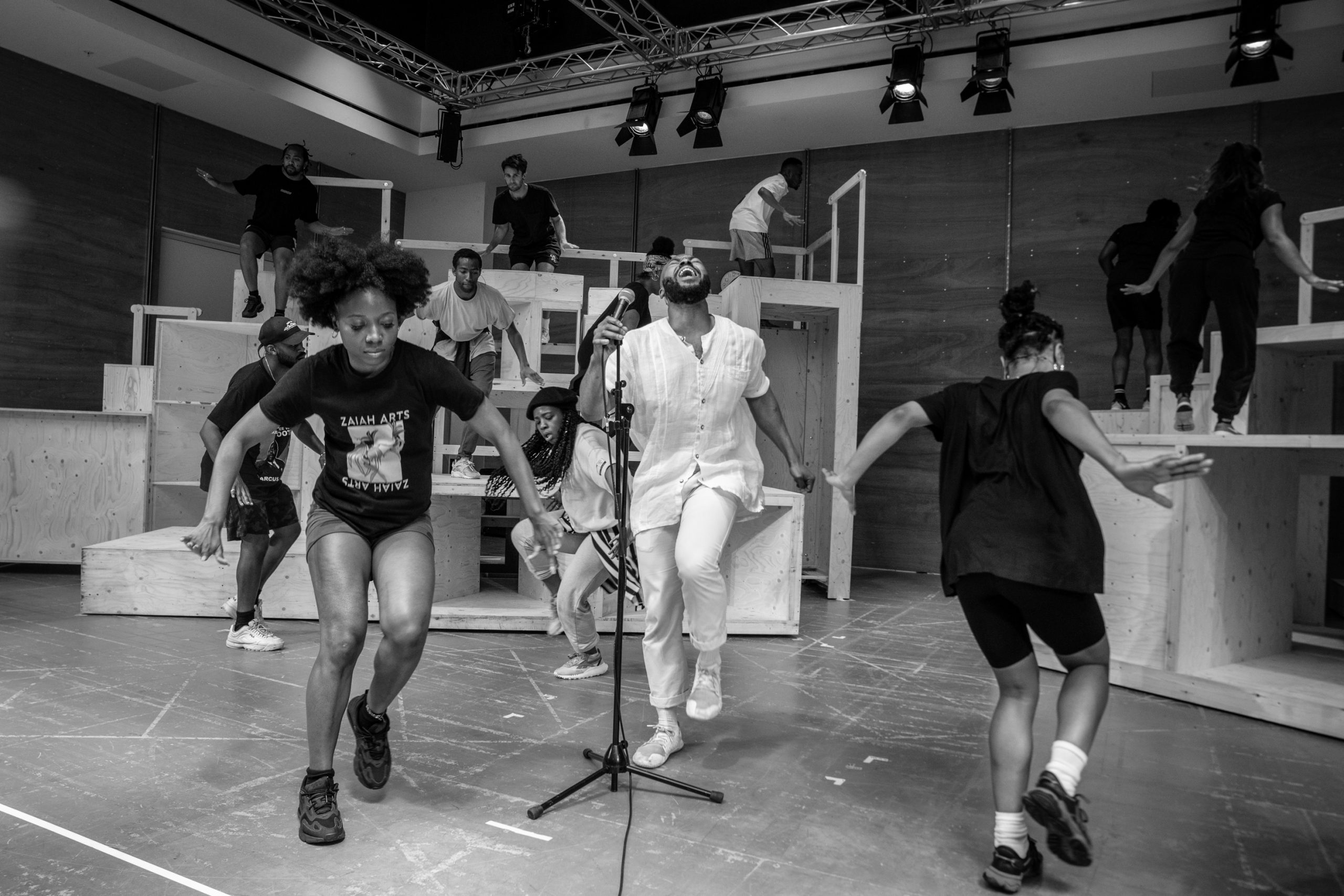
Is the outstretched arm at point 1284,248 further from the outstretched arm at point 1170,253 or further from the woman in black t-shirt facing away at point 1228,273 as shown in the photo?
the outstretched arm at point 1170,253

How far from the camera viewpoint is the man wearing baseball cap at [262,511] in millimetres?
5371

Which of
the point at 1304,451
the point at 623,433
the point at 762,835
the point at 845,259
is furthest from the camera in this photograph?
the point at 845,259

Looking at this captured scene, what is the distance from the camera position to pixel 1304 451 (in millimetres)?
5746

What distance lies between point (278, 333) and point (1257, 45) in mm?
7805

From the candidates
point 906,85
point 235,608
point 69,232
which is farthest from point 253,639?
point 906,85

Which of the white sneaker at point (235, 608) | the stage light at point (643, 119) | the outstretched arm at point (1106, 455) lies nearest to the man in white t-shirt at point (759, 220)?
the stage light at point (643, 119)

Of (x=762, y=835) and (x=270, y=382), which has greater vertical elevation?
(x=270, y=382)

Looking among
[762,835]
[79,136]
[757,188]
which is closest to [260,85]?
[79,136]

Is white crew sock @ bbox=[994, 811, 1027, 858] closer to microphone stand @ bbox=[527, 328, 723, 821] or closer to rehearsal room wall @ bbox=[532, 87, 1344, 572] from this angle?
microphone stand @ bbox=[527, 328, 723, 821]

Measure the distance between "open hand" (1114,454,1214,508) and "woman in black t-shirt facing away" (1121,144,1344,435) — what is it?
287cm

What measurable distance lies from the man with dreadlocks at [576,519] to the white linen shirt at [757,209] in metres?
4.81

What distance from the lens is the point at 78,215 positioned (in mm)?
10086

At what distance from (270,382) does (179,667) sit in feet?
5.27

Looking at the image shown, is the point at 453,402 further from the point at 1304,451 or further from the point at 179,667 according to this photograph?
the point at 1304,451
